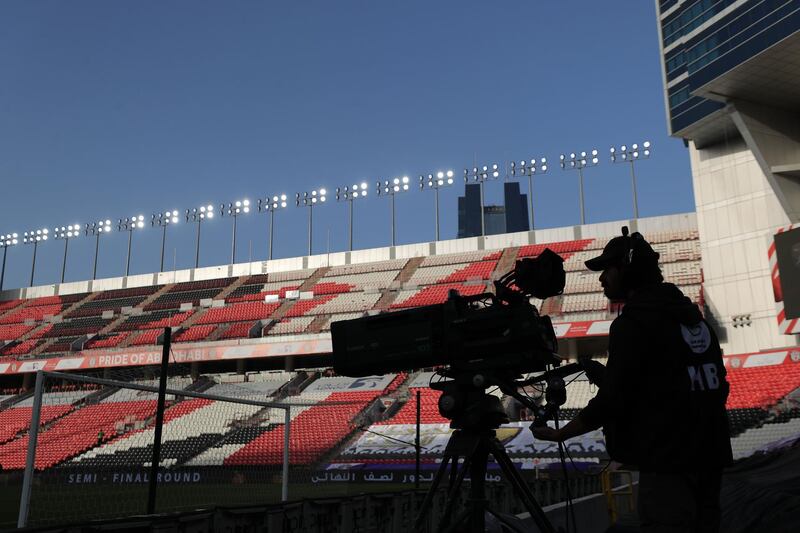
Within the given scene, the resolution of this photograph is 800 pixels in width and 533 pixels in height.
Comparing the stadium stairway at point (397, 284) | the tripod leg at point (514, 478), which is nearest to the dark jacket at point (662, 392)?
the tripod leg at point (514, 478)

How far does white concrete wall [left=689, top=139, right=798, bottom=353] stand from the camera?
28.0 m

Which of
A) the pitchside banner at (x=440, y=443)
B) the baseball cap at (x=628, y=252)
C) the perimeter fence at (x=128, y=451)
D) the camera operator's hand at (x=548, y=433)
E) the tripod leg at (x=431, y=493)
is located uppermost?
the baseball cap at (x=628, y=252)

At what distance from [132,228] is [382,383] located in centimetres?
3353

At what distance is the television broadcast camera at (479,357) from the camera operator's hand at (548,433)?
299mm

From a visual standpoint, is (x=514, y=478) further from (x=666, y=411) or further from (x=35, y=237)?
(x=35, y=237)

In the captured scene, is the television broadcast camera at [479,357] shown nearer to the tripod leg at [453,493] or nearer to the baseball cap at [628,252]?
the tripod leg at [453,493]

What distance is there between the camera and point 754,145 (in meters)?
25.8

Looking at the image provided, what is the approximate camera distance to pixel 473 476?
3.02 metres

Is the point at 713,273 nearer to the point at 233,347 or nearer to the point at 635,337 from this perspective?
the point at 233,347

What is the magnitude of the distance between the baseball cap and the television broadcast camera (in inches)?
13.8

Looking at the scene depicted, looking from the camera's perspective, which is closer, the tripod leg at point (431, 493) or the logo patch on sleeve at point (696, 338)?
the logo patch on sleeve at point (696, 338)

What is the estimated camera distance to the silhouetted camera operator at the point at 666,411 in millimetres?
2217

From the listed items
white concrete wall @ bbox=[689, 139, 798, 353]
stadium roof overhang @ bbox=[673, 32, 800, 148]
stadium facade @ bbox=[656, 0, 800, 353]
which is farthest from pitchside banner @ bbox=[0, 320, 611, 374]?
stadium roof overhang @ bbox=[673, 32, 800, 148]

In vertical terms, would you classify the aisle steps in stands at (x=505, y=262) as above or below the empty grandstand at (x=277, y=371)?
above
